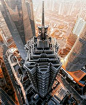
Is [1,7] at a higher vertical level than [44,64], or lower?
higher

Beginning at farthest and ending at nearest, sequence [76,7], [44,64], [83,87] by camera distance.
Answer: [76,7]
[83,87]
[44,64]

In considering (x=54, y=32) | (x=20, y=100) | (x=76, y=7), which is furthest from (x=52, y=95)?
(x=76, y=7)

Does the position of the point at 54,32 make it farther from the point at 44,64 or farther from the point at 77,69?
the point at 44,64

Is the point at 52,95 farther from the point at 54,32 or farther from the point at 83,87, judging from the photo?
the point at 54,32

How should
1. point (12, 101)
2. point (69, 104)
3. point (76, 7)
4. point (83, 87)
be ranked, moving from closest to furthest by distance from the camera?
point (69, 104)
point (12, 101)
point (83, 87)
point (76, 7)

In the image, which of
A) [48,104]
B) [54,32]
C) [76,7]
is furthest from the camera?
[76,7]

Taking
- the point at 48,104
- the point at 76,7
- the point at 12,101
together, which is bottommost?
the point at 12,101

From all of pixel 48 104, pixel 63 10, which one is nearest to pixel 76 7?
pixel 63 10

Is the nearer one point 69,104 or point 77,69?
point 69,104

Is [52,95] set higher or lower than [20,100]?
higher
